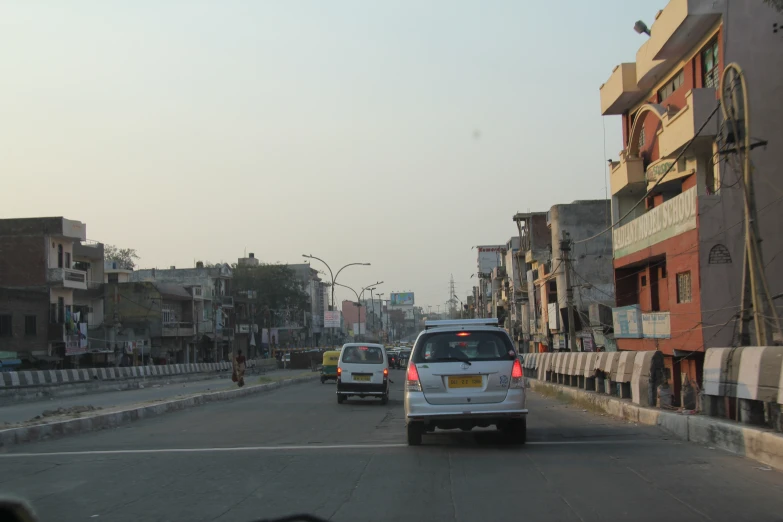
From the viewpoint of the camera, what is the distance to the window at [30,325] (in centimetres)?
5114

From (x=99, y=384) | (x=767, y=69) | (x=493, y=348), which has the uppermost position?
(x=767, y=69)

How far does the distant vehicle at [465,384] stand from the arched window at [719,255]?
→ 12875 mm

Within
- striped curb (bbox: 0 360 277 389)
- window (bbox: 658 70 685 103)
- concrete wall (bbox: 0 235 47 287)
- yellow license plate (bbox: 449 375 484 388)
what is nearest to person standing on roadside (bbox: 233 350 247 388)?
striped curb (bbox: 0 360 277 389)

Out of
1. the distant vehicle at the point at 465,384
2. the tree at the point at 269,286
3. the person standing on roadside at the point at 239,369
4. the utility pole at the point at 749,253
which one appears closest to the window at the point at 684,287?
the utility pole at the point at 749,253

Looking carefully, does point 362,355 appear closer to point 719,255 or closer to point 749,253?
point 719,255

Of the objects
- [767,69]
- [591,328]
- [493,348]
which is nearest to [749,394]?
[493,348]

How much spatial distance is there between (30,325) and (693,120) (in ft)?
148

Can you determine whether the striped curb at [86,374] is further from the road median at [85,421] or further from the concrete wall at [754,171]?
the concrete wall at [754,171]

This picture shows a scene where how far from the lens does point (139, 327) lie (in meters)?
71.2

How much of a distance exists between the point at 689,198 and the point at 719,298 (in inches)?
123

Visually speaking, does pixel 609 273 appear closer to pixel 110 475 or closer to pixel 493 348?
pixel 493 348

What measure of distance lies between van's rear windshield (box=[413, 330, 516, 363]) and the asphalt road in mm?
1391

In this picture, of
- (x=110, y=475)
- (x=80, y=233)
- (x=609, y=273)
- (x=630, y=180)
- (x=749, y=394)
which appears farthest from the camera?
(x=80, y=233)

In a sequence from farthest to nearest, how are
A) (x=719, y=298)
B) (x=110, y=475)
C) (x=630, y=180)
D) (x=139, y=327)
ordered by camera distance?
(x=139, y=327)
(x=630, y=180)
(x=719, y=298)
(x=110, y=475)
